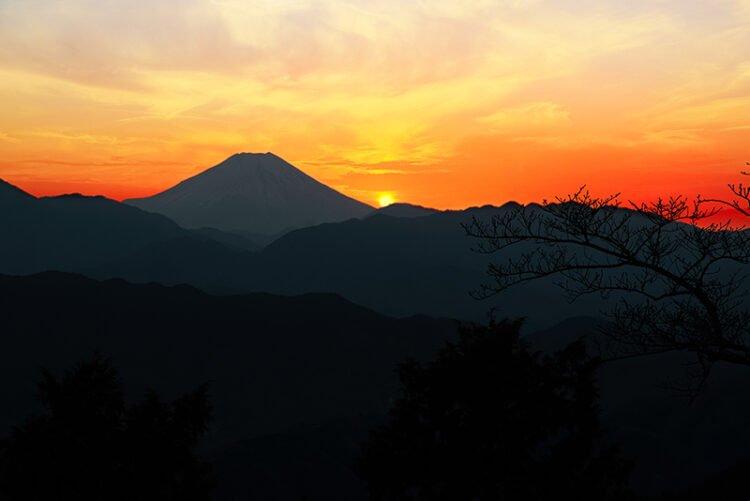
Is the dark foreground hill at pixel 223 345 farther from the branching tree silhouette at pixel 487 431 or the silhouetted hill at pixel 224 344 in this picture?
the branching tree silhouette at pixel 487 431

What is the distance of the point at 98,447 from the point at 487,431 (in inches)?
350

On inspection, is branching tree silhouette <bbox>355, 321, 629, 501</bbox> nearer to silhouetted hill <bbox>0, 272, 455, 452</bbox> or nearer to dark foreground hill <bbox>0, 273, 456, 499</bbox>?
dark foreground hill <bbox>0, 273, 456, 499</bbox>

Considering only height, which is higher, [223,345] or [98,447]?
[98,447]

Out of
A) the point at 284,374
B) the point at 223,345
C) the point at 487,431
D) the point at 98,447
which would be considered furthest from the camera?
the point at 223,345

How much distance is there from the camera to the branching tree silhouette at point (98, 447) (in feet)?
51.5

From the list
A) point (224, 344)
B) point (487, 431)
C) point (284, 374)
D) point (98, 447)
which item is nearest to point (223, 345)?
point (224, 344)

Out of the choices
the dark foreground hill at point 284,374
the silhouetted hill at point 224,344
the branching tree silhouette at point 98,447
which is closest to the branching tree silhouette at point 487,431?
the branching tree silhouette at point 98,447

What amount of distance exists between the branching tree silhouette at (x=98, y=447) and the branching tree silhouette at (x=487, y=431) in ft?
15.1

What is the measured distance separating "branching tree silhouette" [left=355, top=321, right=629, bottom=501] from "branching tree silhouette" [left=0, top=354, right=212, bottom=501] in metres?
4.61

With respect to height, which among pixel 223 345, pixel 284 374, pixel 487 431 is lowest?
pixel 284 374

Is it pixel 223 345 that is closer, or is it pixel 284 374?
pixel 284 374

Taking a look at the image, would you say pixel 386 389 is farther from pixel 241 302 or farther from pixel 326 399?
pixel 241 302

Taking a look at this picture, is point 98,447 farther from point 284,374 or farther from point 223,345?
point 223,345

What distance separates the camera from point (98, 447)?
54.0 feet
